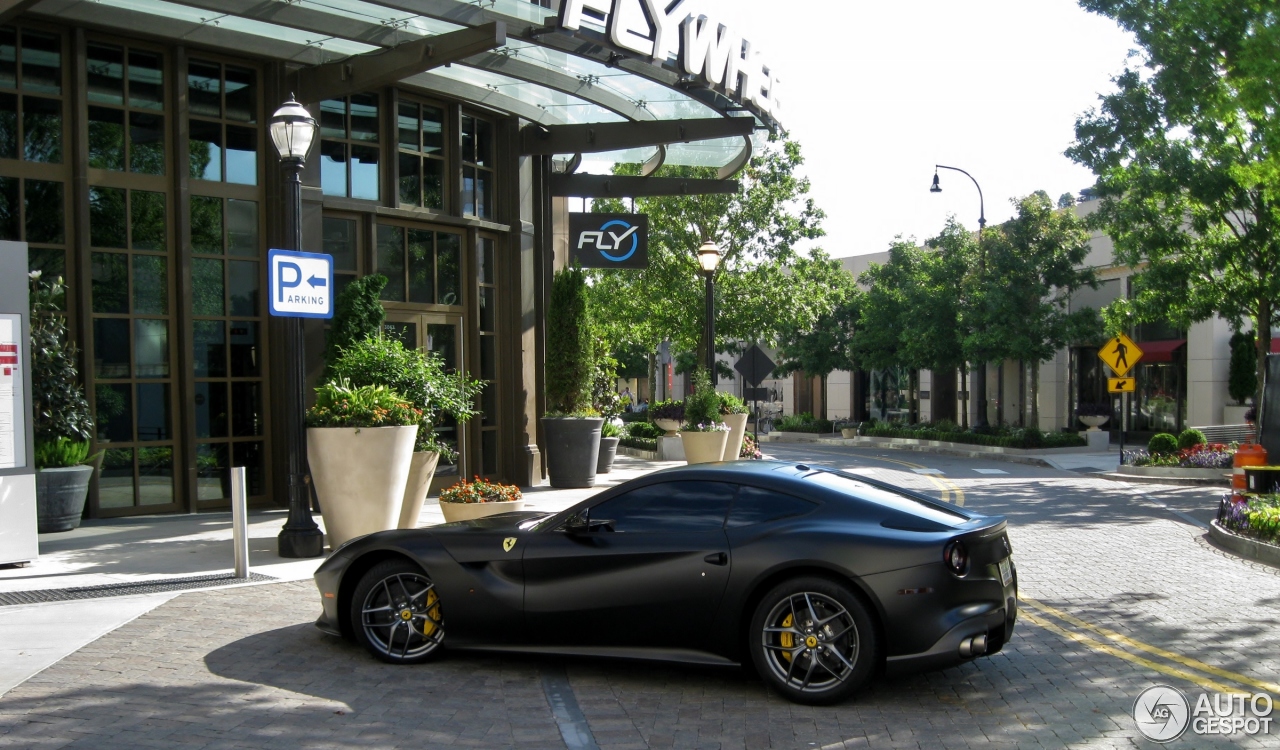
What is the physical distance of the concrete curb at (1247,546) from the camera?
1148 cm

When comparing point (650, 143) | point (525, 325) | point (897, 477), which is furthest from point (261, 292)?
point (897, 477)

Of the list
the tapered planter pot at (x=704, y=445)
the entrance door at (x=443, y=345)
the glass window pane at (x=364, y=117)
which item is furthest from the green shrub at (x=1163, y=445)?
the glass window pane at (x=364, y=117)

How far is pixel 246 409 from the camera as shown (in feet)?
47.4

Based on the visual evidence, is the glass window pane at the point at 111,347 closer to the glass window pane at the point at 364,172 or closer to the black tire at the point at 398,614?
the glass window pane at the point at 364,172

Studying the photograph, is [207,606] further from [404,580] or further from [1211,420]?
[1211,420]

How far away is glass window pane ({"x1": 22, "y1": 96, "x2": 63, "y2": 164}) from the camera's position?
13.0 m

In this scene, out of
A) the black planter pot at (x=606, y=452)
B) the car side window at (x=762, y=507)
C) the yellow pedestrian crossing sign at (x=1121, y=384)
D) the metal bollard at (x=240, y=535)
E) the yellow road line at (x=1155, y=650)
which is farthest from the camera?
the yellow pedestrian crossing sign at (x=1121, y=384)

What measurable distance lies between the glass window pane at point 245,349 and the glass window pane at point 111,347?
4.34 ft

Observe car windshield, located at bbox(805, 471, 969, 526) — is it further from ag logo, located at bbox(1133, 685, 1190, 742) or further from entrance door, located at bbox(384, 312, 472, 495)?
entrance door, located at bbox(384, 312, 472, 495)

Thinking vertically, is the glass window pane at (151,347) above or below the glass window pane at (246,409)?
above

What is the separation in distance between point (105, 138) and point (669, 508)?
10.3 meters

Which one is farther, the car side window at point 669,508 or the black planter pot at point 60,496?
the black planter pot at point 60,496

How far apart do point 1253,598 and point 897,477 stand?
41.4 feet

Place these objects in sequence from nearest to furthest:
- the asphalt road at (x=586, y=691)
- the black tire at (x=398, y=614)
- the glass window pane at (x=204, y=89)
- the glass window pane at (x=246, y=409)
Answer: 1. the asphalt road at (x=586, y=691)
2. the black tire at (x=398, y=614)
3. the glass window pane at (x=204, y=89)
4. the glass window pane at (x=246, y=409)
